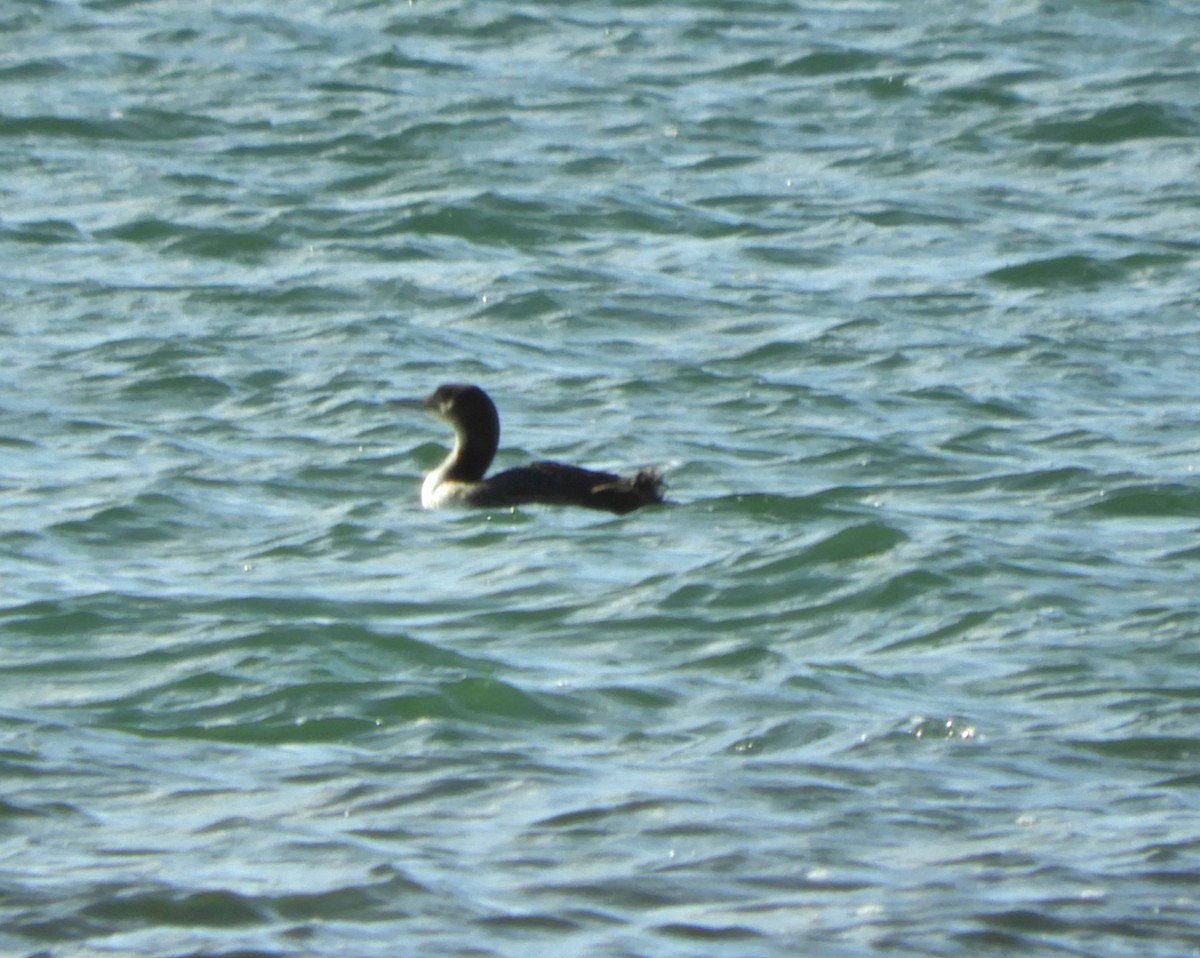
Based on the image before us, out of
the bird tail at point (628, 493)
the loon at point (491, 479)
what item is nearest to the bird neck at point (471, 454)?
the loon at point (491, 479)

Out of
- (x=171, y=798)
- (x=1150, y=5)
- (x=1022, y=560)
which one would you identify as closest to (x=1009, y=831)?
(x=171, y=798)

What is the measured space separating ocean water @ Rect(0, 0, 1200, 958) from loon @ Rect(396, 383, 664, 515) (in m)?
0.16

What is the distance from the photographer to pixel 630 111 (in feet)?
64.3

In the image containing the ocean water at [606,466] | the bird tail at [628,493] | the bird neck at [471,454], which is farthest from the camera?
the bird neck at [471,454]

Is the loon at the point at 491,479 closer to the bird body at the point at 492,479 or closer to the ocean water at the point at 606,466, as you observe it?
the bird body at the point at 492,479

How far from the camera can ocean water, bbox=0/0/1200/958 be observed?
23.1 ft

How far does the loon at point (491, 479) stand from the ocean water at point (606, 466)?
0.16m

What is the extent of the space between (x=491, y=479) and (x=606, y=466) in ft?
2.77

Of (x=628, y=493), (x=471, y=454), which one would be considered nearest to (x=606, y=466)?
(x=471, y=454)

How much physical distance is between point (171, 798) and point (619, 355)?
697cm

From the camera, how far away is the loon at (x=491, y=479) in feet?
36.8

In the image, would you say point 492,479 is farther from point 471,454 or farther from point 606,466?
point 606,466

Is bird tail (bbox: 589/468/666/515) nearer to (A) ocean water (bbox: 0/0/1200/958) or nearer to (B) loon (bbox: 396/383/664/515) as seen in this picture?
(B) loon (bbox: 396/383/664/515)

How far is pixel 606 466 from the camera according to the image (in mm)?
12406
